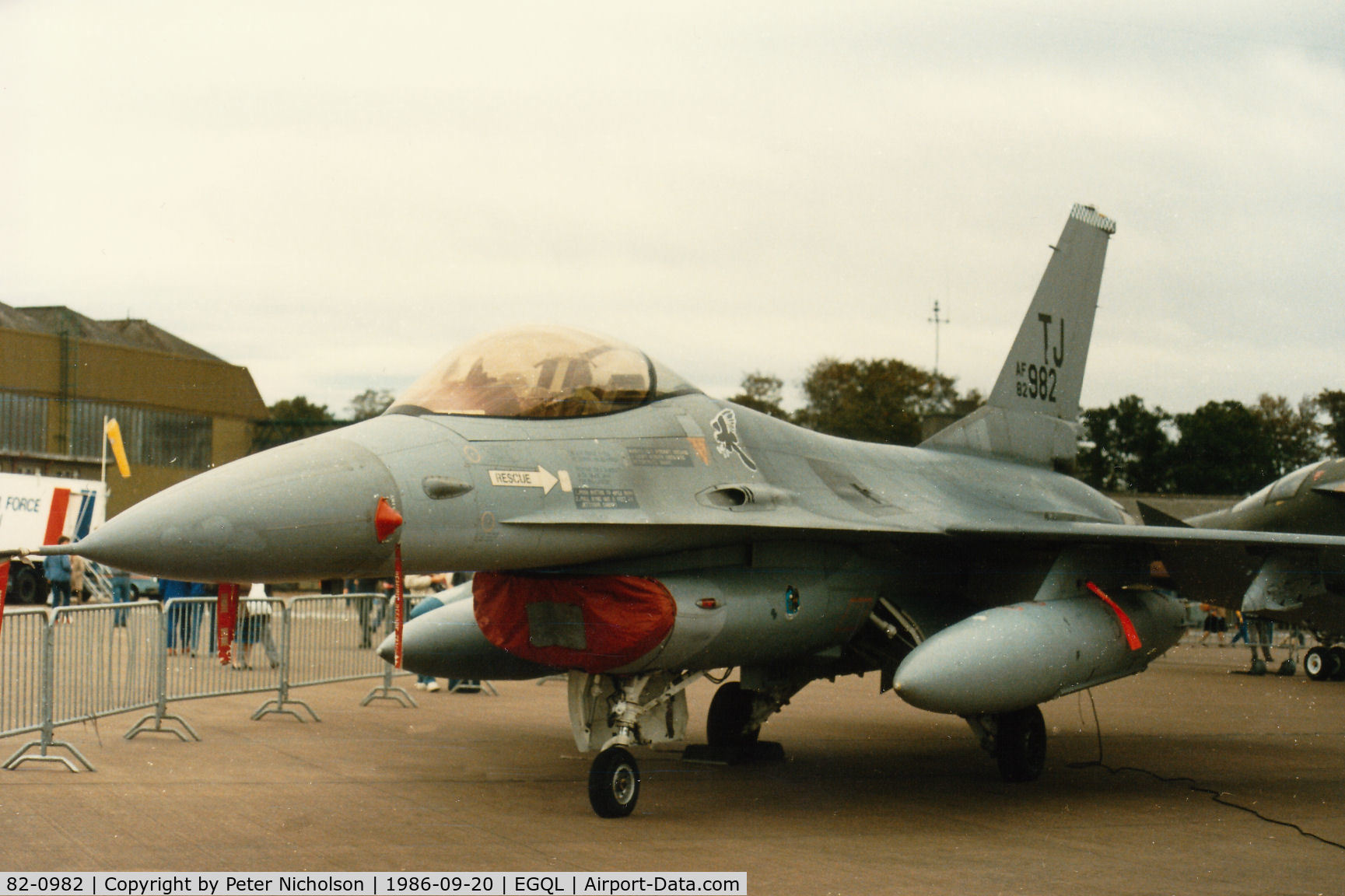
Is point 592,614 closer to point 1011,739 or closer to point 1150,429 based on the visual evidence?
point 1011,739

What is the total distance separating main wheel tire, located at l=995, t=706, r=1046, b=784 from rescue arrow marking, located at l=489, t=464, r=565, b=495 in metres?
4.29

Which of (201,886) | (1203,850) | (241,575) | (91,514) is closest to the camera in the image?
(201,886)

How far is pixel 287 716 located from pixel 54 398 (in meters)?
36.2

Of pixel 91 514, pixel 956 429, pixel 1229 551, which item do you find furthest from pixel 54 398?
pixel 1229 551

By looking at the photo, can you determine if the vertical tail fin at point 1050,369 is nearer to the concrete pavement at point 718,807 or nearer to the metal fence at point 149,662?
the concrete pavement at point 718,807

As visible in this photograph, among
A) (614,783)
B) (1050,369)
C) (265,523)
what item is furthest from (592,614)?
(1050,369)

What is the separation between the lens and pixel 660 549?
24.6 ft

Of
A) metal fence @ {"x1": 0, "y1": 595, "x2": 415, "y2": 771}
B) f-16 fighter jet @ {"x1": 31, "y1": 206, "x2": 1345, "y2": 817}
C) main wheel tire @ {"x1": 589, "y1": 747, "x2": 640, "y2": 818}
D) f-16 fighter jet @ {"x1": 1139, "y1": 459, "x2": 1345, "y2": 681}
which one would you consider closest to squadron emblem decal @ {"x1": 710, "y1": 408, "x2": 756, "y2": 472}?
f-16 fighter jet @ {"x1": 31, "y1": 206, "x2": 1345, "y2": 817}

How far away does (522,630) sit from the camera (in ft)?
24.7

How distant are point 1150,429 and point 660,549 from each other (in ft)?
135

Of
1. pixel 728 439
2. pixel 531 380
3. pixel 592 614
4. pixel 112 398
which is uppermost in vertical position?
pixel 112 398

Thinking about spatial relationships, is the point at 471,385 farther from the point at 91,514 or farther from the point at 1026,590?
the point at 91,514

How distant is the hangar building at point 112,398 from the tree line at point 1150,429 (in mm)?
3504

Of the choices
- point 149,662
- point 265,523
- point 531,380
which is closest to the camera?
point 265,523
